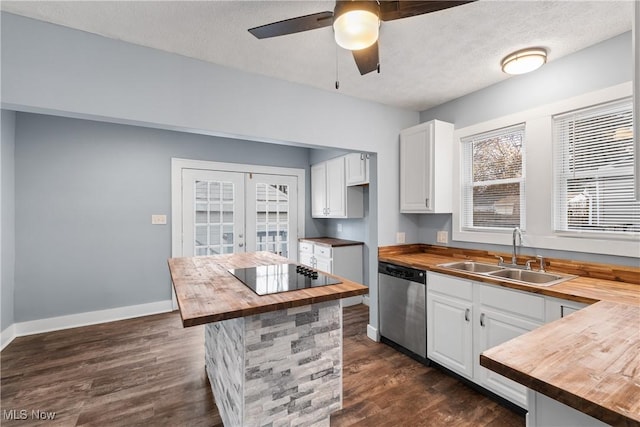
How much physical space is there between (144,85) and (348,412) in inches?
108

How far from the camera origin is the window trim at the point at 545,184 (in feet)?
6.64

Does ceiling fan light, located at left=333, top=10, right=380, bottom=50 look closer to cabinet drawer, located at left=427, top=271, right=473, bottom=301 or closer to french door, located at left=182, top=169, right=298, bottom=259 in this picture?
cabinet drawer, located at left=427, top=271, right=473, bottom=301

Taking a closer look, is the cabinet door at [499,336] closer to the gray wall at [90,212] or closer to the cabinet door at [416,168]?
the cabinet door at [416,168]

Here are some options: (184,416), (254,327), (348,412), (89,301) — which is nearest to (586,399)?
(254,327)

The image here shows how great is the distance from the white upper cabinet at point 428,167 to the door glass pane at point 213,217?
2694 mm

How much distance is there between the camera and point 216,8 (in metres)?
1.74

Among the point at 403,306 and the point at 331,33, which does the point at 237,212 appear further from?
the point at 331,33

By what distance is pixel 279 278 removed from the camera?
1917mm

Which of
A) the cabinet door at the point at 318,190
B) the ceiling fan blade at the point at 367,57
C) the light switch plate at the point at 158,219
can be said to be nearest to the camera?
the ceiling fan blade at the point at 367,57

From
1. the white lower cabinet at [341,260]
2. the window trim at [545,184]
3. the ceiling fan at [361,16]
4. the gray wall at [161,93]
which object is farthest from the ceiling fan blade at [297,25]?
the white lower cabinet at [341,260]

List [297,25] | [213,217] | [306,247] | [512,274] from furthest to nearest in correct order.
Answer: [306,247]
[213,217]
[512,274]
[297,25]

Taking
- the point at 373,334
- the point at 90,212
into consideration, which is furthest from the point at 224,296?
the point at 90,212

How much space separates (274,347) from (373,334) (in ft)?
6.42

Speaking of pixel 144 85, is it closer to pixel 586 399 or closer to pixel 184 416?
pixel 184 416
